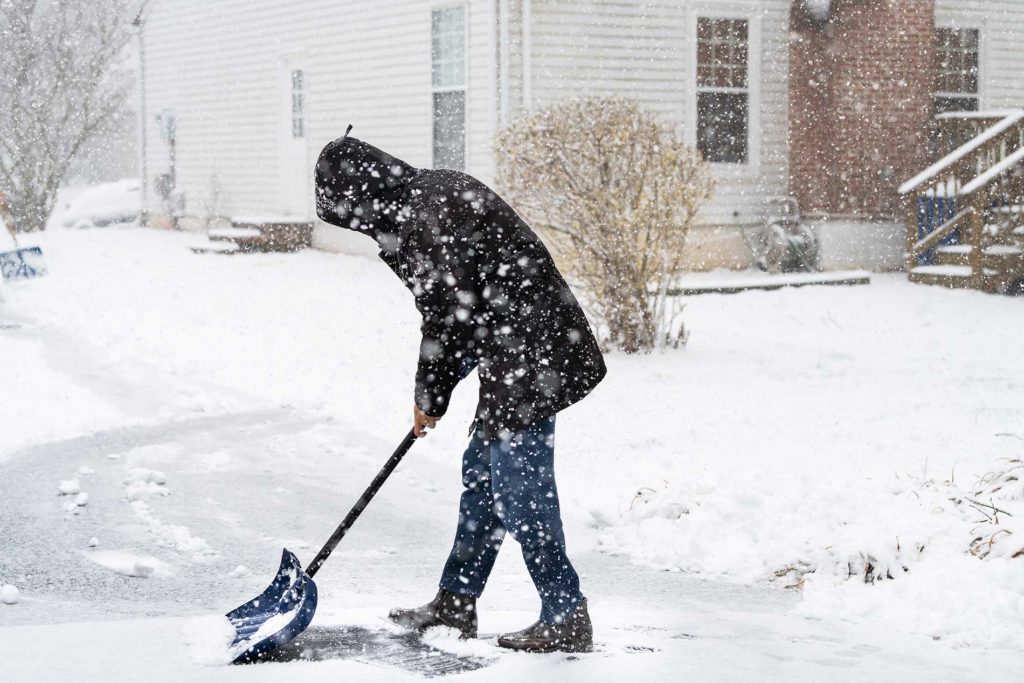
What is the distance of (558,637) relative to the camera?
431 cm

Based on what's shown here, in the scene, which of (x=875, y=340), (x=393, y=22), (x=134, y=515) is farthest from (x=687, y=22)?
(x=134, y=515)

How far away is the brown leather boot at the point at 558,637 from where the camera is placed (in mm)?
4316

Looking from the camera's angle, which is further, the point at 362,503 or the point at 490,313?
the point at 362,503

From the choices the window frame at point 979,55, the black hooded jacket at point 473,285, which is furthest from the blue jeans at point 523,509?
the window frame at point 979,55

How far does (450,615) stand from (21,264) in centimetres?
1142

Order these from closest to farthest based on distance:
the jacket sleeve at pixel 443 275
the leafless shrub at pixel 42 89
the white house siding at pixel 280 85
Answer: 1. the jacket sleeve at pixel 443 275
2. the white house siding at pixel 280 85
3. the leafless shrub at pixel 42 89

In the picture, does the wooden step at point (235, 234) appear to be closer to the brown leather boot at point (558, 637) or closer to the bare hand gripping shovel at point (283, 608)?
the bare hand gripping shovel at point (283, 608)

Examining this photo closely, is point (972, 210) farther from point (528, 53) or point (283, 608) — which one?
point (283, 608)

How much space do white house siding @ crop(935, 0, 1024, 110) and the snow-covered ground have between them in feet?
25.8

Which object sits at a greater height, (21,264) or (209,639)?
(21,264)

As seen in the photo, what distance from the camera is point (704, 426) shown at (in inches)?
331

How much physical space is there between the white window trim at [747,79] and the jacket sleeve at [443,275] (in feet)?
44.7

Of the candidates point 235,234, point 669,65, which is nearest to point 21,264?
point 235,234

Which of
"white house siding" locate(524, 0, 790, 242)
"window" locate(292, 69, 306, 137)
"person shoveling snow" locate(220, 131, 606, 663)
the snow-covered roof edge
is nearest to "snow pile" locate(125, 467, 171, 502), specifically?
"person shoveling snow" locate(220, 131, 606, 663)
